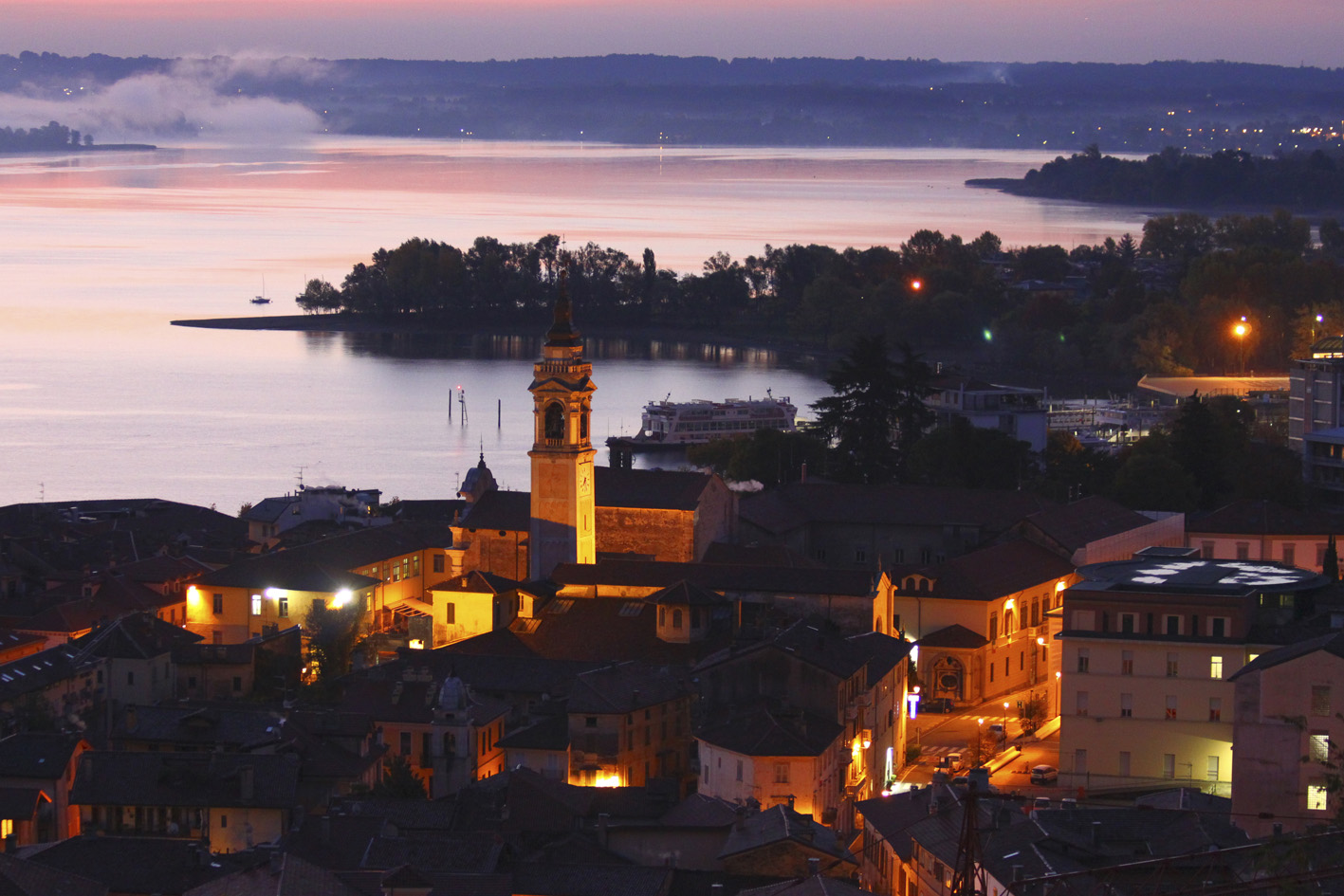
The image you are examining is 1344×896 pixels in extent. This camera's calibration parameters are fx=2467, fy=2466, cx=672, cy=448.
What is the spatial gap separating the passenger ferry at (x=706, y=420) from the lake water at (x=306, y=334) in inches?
50.5

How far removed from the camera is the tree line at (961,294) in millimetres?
60375

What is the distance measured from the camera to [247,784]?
626 inches

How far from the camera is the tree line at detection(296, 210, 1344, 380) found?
60.4 metres

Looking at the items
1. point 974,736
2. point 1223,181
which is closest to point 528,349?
point 974,736

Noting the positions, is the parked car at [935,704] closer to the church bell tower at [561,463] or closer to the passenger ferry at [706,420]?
the church bell tower at [561,463]

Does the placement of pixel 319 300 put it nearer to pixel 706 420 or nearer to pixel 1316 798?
pixel 706 420

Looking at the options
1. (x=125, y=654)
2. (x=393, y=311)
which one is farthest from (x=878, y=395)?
(x=393, y=311)

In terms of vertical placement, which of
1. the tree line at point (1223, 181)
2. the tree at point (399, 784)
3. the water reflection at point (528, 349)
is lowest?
the water reflection at point (528, 349)

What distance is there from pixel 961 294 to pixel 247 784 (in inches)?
2232

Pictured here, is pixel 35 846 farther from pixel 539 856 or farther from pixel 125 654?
pixel 125 654

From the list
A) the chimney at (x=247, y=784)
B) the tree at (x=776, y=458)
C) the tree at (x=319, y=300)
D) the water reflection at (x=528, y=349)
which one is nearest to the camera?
the chimney at (x=247, y=784)

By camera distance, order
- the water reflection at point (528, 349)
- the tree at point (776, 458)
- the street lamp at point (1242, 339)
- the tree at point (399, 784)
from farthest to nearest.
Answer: the water reflection at point (528, 349)
the street lamp at point (1242, 339)
the tree at point (776, 458)
the tree at point (399, 784)

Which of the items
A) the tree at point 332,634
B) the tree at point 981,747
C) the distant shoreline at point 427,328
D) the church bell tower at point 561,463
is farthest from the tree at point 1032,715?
the distant shoreline at point 427,328

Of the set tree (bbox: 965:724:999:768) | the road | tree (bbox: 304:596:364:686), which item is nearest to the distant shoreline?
tree (bbox: 304:596:364:686)
